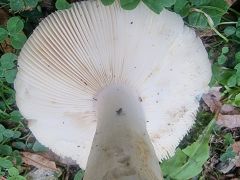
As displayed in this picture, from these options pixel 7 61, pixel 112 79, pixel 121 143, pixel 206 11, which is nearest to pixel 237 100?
pixel 206 11

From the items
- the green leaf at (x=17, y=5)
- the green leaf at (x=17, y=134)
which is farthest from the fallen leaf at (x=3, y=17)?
the green leaf at (x=17, y=134)

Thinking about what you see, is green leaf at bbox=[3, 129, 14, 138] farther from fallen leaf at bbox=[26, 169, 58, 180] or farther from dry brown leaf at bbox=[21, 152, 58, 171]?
fallen leaf at bbox=[26, 169, 58, 180]

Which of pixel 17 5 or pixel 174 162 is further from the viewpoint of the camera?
pixel 174 162

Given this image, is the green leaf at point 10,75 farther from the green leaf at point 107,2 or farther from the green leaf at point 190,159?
the green leaf at point 190,159

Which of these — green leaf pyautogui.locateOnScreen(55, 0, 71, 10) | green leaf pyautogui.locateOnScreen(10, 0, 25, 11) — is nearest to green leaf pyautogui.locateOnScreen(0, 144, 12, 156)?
green leaf pyautogui.locateOnScreen(10, 0, 25, 11)

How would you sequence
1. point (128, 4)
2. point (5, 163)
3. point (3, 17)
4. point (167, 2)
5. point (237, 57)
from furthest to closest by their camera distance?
point (5, 163)
point (237, 57)
point (3, 17)
point (167, 2)
point (128, 4)

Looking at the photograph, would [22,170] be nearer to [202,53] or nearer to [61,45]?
[61,45]

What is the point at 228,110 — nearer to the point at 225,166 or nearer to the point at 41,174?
the point at 225,166
